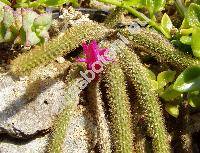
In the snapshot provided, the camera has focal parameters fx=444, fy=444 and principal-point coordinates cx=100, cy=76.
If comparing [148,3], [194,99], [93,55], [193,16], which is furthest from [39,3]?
[194,99]

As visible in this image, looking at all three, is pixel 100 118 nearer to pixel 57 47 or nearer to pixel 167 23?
pixel 57 47

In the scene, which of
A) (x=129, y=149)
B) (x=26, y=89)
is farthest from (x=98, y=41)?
(x=129, y=149)

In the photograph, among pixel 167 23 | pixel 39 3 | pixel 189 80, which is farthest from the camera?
pixel 167 23

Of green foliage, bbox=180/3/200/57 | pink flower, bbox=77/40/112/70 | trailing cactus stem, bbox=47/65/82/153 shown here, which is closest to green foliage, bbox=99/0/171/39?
green foliage, bbox=180/3/200/57

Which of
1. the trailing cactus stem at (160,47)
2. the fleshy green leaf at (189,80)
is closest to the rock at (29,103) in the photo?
the trailing cactus stem at (160,47)

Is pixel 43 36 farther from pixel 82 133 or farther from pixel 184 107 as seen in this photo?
pixel 184 107

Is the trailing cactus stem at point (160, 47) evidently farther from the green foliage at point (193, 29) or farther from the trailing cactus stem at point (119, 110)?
the trailing cactus stem at point (119, 110)
